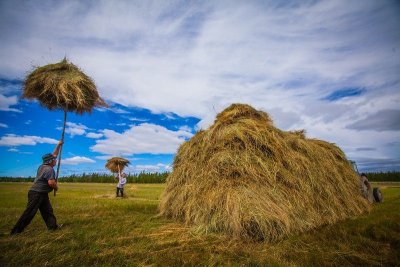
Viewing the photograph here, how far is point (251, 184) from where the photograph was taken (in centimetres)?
593

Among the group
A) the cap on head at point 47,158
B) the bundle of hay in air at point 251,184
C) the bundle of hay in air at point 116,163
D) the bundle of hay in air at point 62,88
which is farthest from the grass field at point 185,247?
the bundle of hay in air at point 116,163

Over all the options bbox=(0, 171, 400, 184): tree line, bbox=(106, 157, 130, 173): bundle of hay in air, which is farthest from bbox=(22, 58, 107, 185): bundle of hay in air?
bbox=(0, 171, 400, 184): tree line

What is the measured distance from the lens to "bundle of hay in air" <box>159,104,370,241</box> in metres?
5.33

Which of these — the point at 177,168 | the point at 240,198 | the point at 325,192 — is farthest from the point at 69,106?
the point at 325,192

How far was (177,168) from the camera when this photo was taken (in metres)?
8.25

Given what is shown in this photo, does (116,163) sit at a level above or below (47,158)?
above

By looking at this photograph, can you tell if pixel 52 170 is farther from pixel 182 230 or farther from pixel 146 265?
pixel 146 265

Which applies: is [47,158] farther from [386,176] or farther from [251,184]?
Result: [386,176]

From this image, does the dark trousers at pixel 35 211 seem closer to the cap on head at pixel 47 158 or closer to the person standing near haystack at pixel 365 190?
the cap on head at pixel 47 158

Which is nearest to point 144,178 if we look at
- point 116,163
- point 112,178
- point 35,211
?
point 112,178

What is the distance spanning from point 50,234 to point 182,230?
9.21 ft

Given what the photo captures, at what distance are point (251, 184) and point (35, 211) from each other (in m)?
5.00

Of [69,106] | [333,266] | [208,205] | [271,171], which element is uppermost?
[69,106]

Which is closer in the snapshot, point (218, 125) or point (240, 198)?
point (240, 198)
